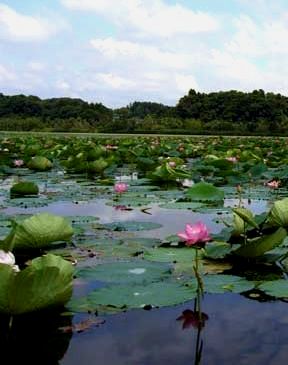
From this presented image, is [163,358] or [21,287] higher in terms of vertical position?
[21,287]

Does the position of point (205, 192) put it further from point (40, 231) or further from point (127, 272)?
point (127, 272)

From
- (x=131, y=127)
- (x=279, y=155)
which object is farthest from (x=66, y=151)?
(x=131, y=127)

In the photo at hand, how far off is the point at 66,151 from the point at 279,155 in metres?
3.18

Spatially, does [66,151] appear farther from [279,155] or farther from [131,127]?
[131,127]

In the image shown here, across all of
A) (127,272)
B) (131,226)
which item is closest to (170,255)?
(127,272)

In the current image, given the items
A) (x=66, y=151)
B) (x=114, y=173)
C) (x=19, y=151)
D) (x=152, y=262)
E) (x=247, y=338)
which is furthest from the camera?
(x=19, y=151)

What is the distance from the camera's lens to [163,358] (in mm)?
1146

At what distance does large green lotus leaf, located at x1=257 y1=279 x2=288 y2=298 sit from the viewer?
1.52 metres

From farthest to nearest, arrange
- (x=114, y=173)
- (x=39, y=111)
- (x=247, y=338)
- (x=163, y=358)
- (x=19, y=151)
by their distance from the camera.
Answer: (x=39, y=111)
(x=19, y=151)
(x=114, y=173)
(x=247, y=338)
(x=163, y=358)

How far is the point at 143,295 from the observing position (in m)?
1.51

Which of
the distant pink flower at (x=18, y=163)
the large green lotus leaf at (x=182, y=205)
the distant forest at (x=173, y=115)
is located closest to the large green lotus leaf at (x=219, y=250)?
the large green lotus leaf at (x=182, y=205)

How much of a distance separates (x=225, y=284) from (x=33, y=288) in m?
0.62

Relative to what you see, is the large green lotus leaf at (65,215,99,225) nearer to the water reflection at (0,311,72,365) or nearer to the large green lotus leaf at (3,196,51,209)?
the large green lotus leaf at (3,196,51,209)

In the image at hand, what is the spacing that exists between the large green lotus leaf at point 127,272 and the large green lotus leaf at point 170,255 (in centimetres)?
7
